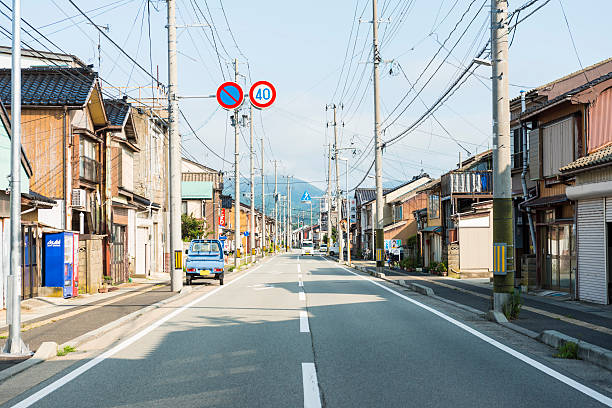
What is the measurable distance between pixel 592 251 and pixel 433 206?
79.7 feet

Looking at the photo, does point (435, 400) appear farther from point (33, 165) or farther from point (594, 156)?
point (33, 165)

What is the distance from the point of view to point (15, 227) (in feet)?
31.8

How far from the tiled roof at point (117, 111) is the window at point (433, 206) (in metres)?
20.9

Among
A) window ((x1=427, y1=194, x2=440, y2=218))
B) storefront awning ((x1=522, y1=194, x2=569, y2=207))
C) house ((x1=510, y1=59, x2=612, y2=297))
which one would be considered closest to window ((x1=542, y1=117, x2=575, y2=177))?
house ((x1=510, y1=59, x2=612, y2=297))

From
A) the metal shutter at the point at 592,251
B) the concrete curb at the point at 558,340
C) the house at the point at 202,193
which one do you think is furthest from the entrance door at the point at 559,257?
the house at the point at 202,193

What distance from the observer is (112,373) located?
26.8ft

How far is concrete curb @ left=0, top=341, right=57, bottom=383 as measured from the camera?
817cm

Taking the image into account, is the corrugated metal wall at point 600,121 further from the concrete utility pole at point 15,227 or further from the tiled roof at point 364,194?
the tiled roof at point 364,194

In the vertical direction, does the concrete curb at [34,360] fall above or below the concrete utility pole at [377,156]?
below

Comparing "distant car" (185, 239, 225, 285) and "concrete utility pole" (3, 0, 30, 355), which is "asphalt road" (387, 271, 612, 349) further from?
"distant car" (185, 239, 225, 285)

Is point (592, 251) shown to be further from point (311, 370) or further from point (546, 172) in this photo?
point (311, 370)

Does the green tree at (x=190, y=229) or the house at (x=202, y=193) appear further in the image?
the house at (x=202, y=193)

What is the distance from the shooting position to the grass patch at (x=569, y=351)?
921 cm

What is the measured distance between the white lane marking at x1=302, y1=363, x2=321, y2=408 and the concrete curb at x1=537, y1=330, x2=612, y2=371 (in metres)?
4.13
